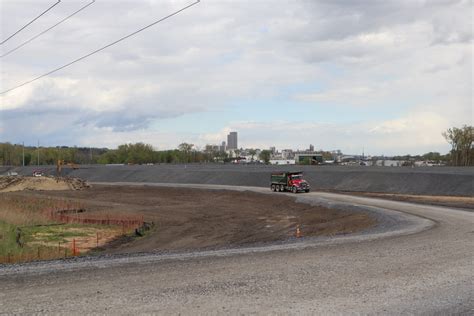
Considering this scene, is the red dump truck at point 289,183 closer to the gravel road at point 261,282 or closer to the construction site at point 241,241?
the construction site at point 241,241

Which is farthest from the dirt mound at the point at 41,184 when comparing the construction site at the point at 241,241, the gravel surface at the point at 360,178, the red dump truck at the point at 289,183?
the red dump truck at the point at 289,183

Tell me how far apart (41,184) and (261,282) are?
3354 inches

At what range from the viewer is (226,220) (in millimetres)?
43250

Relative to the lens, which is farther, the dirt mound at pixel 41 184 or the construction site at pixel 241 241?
the dirt mound at pixel 41 184

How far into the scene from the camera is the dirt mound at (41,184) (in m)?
88.4

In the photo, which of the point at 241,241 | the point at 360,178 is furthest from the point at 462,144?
the point at 241,241

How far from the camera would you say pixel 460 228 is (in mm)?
22734

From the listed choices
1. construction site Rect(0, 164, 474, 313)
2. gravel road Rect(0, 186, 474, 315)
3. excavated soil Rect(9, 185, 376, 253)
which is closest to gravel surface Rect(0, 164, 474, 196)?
construction site Rect(0, 164, 474, 313)

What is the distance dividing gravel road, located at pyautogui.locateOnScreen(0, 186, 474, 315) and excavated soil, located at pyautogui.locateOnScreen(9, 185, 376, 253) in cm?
1123

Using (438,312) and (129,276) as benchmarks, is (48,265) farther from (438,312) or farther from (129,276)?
(438,312)

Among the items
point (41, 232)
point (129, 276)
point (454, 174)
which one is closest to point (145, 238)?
point (41, 232)

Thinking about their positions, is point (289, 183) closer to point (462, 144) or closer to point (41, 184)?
point (41, 184)

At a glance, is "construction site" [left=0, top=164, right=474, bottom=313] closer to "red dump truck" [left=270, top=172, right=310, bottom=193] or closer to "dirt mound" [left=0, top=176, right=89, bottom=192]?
"red dump truck" [left=270, top=172, right=310, bottom=193]

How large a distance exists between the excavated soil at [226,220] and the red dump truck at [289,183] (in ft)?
11.7
